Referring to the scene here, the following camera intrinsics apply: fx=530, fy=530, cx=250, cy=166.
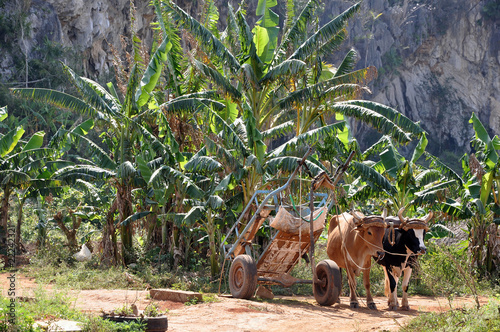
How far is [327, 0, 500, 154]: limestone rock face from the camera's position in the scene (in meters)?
50.4

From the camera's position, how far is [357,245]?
31.9 ft

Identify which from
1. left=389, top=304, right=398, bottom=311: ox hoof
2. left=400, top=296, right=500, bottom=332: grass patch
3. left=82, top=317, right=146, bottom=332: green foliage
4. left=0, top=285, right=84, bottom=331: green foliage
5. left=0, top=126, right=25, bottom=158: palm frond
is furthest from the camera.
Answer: left=0, top=126, right=25, bottom=158: palm frond

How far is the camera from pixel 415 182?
1387cm

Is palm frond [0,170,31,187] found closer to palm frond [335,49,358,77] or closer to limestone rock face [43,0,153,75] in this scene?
palm frond [335,49,358,77]

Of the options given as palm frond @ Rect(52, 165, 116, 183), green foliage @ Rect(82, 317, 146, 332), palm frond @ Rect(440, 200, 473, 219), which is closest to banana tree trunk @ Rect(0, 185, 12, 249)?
palm frond @ Rect(52, 165, 116, 183)

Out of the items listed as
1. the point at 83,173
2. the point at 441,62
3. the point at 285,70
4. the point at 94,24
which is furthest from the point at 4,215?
the point at 441,62

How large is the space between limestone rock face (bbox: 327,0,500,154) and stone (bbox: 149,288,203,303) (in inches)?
1689

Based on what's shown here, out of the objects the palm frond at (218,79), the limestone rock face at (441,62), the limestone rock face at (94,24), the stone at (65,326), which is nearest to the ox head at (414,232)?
the palm frond at (218,79)

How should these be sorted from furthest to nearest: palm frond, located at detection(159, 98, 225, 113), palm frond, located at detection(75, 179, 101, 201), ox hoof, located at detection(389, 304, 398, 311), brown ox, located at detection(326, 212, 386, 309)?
palm frond, located at detection(75, 179, 101, 201) < palm frond, located at detection(159, 98, 225, 113) < ox hoof, located at detection(389, 304, 398, 311) < brown ox, located at detection(326, 212, 386, 309)

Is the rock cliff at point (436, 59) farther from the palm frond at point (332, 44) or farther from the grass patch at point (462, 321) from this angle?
the grass patch at point (462, 321)

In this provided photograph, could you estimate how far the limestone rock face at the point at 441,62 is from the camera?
5044 centimetres

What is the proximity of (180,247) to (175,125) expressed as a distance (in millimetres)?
3182

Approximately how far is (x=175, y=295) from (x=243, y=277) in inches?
50.4

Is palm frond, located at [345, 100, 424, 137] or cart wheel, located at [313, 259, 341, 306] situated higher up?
palm frond, located at [345, 100, 424, 137]
